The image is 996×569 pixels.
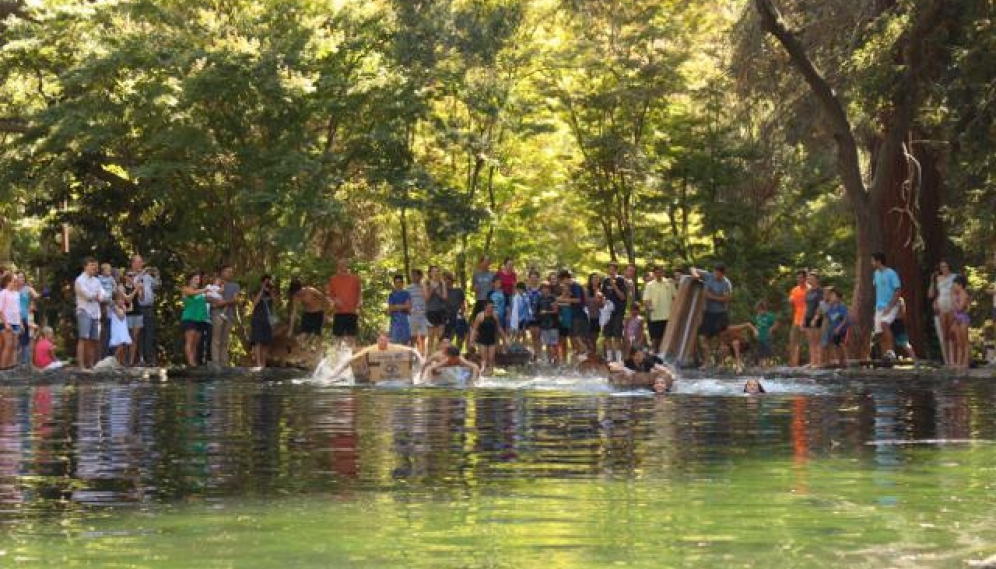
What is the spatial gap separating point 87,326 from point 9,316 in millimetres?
1355

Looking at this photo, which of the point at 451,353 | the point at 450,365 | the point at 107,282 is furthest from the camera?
the point at 107,282

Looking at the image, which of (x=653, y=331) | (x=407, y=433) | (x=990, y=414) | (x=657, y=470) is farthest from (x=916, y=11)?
(x=657, y=470)

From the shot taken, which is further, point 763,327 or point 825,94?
point 763,327

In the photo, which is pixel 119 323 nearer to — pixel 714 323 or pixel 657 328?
pixel 657 328

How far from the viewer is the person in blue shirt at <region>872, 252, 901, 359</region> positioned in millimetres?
29609

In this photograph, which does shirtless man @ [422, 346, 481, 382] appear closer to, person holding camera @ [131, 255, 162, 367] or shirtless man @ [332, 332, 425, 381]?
shirtless man @ [332, 332, 425, 381]

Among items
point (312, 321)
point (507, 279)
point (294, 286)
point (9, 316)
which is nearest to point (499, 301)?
point (507, 279)

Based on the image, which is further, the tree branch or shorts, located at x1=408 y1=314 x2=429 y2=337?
shorts, located at x1=408 y1=314 x2=429 y2=337

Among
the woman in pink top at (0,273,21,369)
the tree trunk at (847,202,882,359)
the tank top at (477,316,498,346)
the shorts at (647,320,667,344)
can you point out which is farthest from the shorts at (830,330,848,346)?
the woman in pink top at (0,273,21,369)

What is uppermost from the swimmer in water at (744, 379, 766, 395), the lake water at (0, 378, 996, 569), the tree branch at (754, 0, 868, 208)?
the tree branch at (754, 0, 868, 208)

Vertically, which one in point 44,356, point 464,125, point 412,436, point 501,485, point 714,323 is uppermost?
point 464,125

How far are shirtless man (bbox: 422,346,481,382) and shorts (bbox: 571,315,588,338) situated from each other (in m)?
5.92

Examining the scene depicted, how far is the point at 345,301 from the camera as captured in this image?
109ft

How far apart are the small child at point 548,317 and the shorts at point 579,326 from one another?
1.12ft
